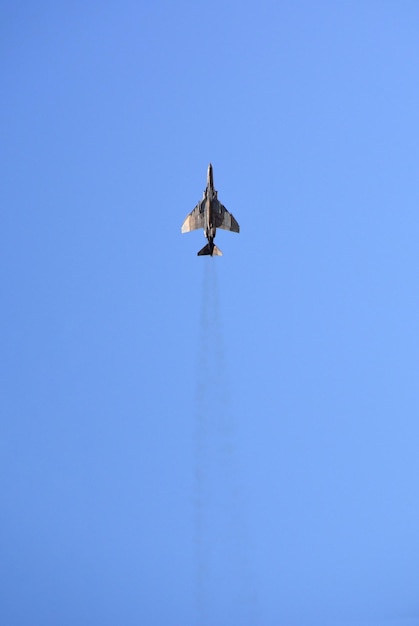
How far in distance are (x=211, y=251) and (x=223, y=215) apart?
367cm

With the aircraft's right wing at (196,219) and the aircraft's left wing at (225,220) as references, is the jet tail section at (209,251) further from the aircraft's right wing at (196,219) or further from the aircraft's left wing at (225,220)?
the aircraft's right wing at (196,219)

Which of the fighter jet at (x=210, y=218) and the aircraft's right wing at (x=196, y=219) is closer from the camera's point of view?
the fighter jet at (x=210, y=218)

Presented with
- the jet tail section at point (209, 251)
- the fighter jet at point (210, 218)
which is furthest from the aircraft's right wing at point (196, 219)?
the jet tail section at point (209, 251)

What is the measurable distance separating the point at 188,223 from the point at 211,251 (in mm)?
4612

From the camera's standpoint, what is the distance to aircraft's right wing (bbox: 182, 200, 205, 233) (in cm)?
9238

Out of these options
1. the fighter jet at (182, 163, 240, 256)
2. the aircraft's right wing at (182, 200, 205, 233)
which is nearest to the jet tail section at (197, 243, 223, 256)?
the fighter jet at (182, 163, 240, 256)

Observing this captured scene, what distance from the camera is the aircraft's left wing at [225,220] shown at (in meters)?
91.5

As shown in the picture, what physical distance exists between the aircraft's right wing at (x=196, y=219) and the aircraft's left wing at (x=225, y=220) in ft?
5.74

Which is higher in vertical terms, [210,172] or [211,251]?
[210,172]

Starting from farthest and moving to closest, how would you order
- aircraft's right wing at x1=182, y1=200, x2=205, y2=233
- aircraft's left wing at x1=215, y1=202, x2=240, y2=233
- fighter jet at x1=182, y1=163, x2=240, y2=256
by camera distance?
1. aircraft's right wing at x1=182, y1=200, x2=205, y2=233
2. aircraft's left wing at x1=215, y1=202, x2=240, y2=233
3. fighter jet at x1=182, y1=163, x2=240, y2=256

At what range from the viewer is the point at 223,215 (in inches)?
3634

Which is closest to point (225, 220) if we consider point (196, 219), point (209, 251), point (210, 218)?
point (196, 219)

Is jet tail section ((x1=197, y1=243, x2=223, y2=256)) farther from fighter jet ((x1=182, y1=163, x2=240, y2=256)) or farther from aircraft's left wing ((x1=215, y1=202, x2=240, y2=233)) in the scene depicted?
aircraft's left wing ((x1=215, y1=202, x2=240, y2=233))

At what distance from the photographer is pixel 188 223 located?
9475 centimetres
